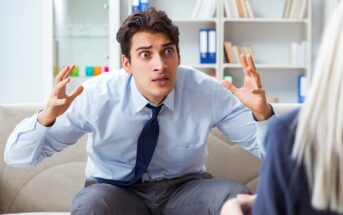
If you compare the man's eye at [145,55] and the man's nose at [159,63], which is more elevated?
the man's eye at [145,55]

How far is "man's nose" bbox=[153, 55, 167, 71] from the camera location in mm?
1918

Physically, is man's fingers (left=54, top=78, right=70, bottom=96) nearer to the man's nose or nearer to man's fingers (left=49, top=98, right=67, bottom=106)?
man's fingers (left=49, top=98, right=67, bottom=106)

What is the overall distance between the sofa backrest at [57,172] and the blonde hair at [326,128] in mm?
1486

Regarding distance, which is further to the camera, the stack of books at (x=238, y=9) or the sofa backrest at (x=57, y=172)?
the stack of books at (x=238, y=9)

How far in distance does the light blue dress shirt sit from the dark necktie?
2 centimetres

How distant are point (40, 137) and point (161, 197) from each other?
45 cm

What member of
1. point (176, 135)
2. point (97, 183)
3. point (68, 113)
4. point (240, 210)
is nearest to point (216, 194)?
point (176, 135)

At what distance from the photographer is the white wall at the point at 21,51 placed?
184 inches

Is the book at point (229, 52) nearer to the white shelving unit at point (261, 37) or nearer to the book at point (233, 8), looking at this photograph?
the white shelving unit at point (261, 37)

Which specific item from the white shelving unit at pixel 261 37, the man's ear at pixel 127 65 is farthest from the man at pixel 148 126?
the white shelving unit at pixel 261 37

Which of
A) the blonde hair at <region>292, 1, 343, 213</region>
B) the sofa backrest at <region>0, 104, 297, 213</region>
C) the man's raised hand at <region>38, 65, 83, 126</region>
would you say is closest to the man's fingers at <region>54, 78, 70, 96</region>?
the man's raised hand at <region>38, 65, 83, 126</region>

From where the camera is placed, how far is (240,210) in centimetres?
98

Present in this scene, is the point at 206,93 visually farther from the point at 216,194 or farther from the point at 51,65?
the point at 51,65

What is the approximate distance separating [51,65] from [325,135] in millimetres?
3846
